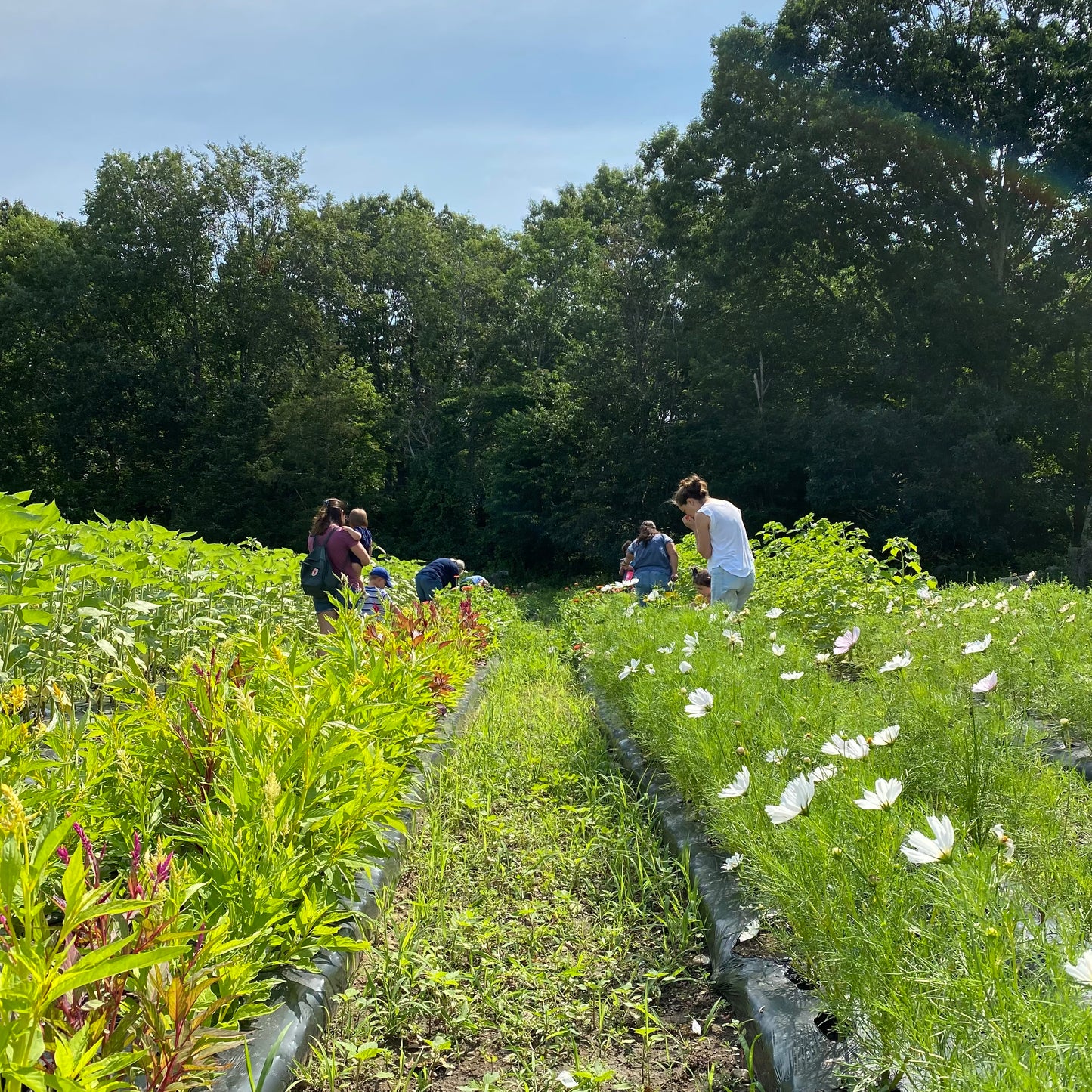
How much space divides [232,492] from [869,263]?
20911 mm

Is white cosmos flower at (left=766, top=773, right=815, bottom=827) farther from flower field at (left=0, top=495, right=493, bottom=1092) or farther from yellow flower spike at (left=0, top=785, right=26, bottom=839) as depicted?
yellow flower spike at (left=0, top=785, right=26, bottom=839)

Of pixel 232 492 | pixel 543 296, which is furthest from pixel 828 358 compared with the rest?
pixel 232 492

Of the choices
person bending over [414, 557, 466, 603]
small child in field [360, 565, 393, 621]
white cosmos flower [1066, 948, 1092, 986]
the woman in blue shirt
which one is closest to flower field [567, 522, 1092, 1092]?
white cosmos flower [1066, 948, 1092, 986]

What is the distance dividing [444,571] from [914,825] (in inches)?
278

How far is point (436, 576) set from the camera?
855 centimetres

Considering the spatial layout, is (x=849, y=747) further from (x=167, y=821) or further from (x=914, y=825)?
(x=167, y=821)

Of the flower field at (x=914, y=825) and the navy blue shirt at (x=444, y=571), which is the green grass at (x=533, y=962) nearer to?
the flower field at (x=914, y=825)

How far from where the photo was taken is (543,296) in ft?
92.1

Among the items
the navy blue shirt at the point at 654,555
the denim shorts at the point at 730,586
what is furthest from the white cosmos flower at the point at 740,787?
the navy blue shirt at the point at 654,555

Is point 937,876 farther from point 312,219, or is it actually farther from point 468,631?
point 312,219

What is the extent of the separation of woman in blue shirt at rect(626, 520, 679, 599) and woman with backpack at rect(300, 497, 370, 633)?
324 cm

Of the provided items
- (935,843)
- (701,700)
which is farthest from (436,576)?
(935,843)

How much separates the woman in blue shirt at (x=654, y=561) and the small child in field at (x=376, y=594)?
8.71ft

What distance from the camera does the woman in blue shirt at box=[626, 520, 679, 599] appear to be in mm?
8500
